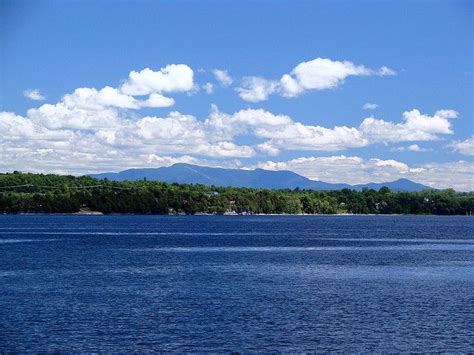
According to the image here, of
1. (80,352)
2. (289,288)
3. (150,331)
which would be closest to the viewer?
(80,352)

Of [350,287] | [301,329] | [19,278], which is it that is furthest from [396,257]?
[301,329]

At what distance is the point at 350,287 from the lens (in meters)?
55.8

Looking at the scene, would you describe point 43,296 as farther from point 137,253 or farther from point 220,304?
point 137,253

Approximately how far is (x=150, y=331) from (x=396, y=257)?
182 feet

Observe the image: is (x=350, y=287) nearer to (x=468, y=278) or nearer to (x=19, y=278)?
(x=468, y=278)

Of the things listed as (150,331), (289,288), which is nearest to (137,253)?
(289,288)

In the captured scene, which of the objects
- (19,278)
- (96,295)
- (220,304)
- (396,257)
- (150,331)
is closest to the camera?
(150,331)

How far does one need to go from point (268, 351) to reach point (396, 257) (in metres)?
57.2

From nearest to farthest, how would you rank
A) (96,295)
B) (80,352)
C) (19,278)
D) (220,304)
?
(80,352) < (220,304) < (96,295) < (19,278)

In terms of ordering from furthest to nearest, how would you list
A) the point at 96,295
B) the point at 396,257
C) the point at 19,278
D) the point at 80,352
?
1. the point at 396,257
2. the point at 19,278
3. the point at 96,295
4. the point at 80,352

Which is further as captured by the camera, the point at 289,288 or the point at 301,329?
the point at 289,288

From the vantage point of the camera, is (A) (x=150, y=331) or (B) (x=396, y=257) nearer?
(A) (x=150, y=331)

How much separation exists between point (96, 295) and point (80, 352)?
17.5m

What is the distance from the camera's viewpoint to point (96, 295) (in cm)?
5034
